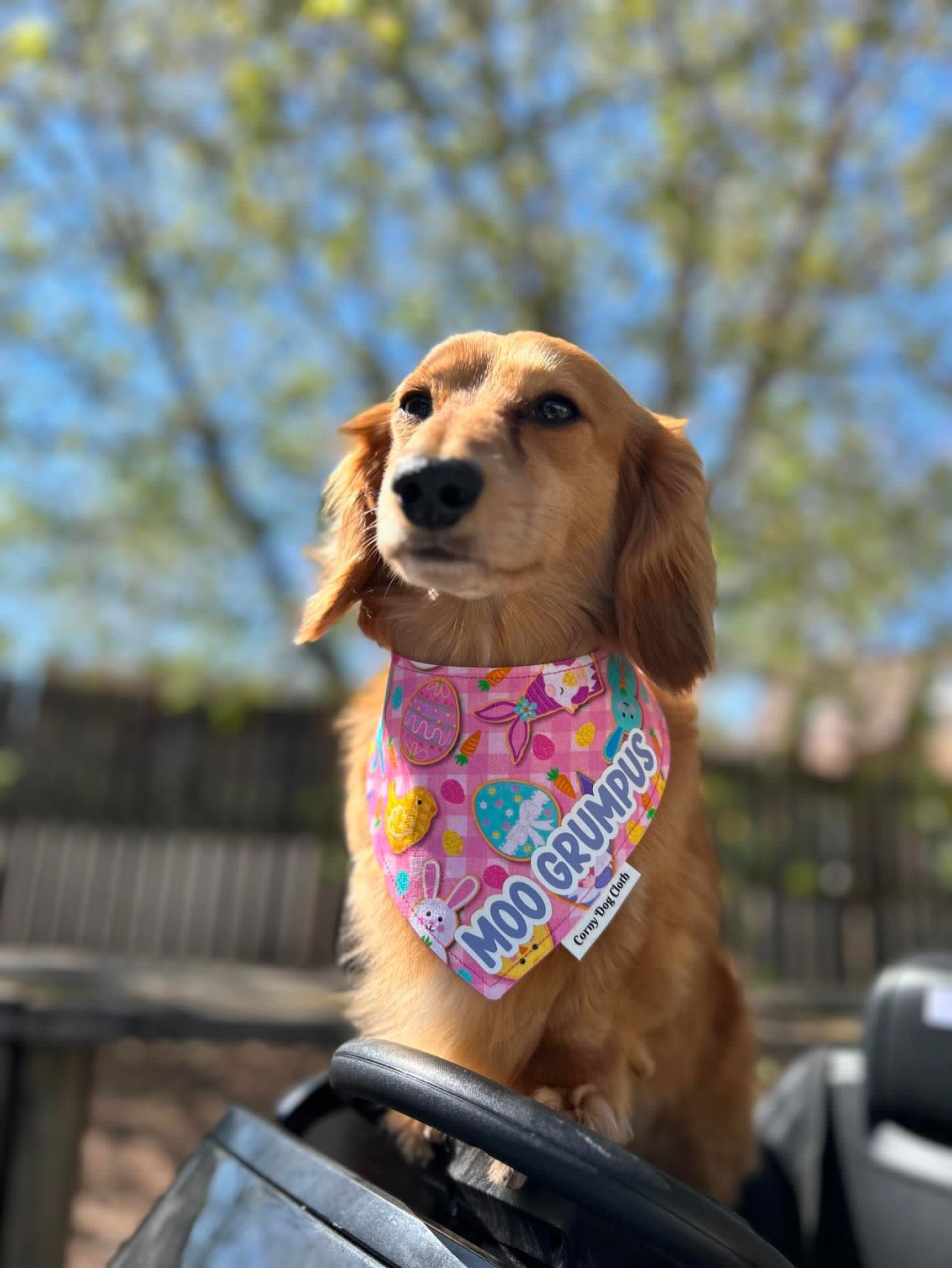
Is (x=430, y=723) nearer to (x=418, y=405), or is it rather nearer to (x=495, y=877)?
(x=495, y=877)

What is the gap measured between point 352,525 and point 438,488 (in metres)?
0.48

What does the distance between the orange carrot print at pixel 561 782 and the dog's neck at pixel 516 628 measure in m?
0.24

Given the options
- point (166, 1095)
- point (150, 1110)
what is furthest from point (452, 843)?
point (166, 1095)

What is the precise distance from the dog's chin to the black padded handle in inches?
24.8

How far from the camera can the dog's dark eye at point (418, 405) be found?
1644 mm

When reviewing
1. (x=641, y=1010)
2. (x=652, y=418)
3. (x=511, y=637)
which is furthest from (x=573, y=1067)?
(x=652, y=418)

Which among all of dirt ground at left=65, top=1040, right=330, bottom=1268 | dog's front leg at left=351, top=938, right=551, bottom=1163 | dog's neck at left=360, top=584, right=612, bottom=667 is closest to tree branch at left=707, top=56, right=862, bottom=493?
dirt ground at left=65, top=1040, right=330, bottom=1268

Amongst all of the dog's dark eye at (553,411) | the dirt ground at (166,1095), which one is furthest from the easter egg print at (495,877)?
the dirt ground at (166,1095)

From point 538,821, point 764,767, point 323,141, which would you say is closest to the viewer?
point 538,821

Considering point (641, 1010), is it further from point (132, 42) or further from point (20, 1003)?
point (132, 42)

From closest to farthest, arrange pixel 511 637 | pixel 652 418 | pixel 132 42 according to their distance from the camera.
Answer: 1. pixel 511 637
2. pixel 652 418
3. pixel 132 42

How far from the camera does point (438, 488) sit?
130cm

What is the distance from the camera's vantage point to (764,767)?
792cm

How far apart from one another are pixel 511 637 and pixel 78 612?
580cm
